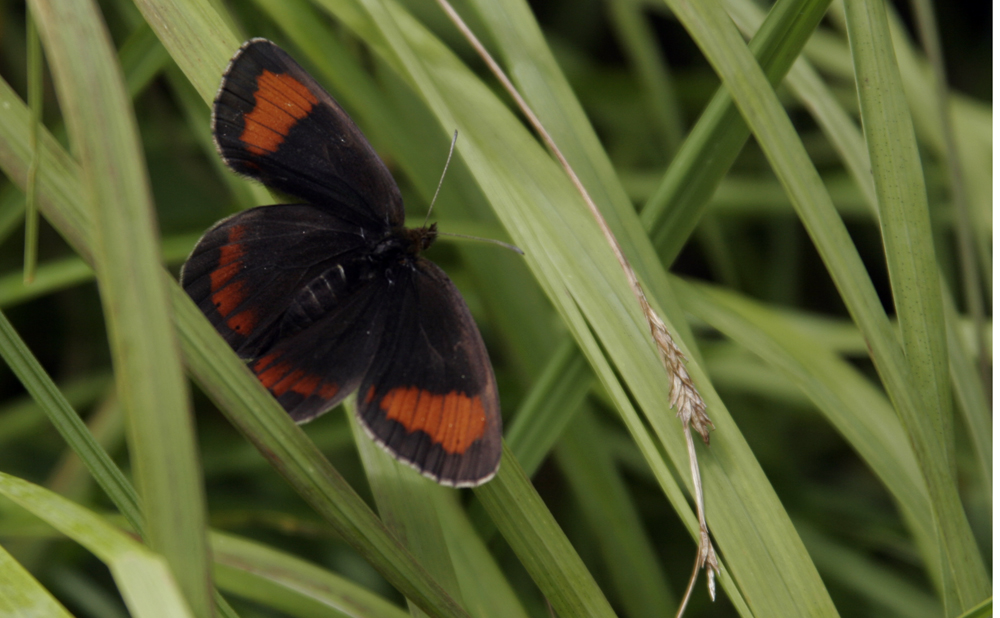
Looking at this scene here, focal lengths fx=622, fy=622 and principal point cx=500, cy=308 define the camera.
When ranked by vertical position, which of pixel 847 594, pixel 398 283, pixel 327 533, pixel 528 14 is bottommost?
pixel 847 594

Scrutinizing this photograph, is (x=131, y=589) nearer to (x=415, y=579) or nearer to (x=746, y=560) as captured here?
(x=415, y=579)

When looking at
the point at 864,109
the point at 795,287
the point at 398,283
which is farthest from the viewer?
the point at 795,287

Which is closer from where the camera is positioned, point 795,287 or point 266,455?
point 266,455

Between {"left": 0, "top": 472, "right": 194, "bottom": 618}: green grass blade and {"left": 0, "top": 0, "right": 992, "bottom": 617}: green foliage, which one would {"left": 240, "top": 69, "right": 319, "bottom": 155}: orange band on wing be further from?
{"left": 0, "top": 472, "right": 194, "bottom": 618}: green grass blade

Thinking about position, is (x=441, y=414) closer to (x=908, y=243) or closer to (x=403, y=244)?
(x=403, y=244)

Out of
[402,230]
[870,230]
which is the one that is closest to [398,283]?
[402,230]

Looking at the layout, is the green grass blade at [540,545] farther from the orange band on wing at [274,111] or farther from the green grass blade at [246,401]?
the orange band on wing at [274,111]
